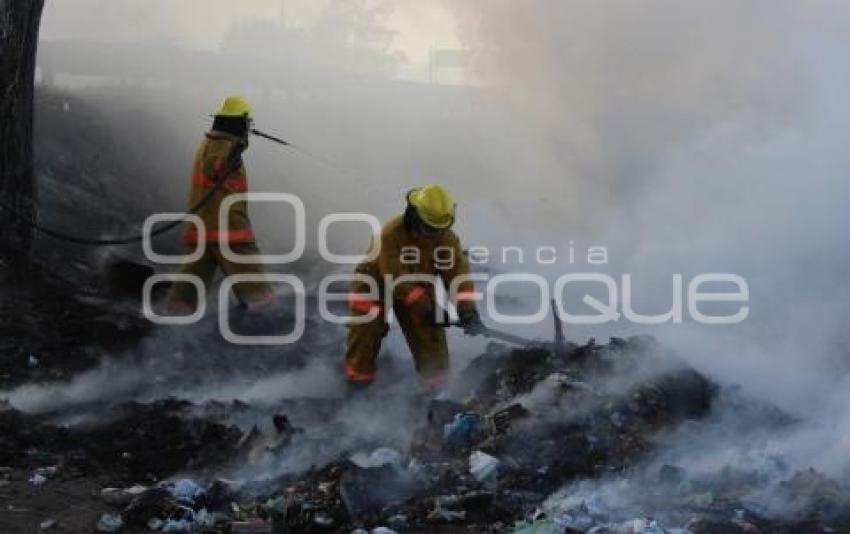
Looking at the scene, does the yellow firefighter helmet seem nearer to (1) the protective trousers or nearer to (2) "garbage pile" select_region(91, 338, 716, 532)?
(1) the protective trousers

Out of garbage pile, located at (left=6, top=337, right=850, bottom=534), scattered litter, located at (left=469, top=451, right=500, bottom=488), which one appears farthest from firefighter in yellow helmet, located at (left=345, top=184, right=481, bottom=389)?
scattered litter, located at (left=469, top=451, right=500, bottom=488)

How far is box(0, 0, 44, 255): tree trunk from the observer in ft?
22.9

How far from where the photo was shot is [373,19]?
29.6 metres

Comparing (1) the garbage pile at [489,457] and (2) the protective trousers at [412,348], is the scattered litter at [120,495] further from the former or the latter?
(2) the protective trousers at [412,348]

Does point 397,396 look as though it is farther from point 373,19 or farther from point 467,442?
point 373,19

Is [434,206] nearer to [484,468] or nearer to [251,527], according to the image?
[484,468]

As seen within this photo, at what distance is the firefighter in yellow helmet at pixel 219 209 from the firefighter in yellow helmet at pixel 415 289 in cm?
151

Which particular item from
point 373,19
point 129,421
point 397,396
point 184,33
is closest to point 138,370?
point 129,421

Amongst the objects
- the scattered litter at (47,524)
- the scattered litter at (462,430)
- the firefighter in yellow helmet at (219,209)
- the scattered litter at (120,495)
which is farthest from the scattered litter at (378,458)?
the firefighter in yellow helmet at (219,209)

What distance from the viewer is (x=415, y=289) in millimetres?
5785

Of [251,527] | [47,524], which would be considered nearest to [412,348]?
[251,527]

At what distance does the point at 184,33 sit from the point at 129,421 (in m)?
17.2

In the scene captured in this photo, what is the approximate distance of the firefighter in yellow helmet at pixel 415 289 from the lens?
563cm

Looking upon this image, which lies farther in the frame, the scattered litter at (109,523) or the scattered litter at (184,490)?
the scattered litter at (184,490)
